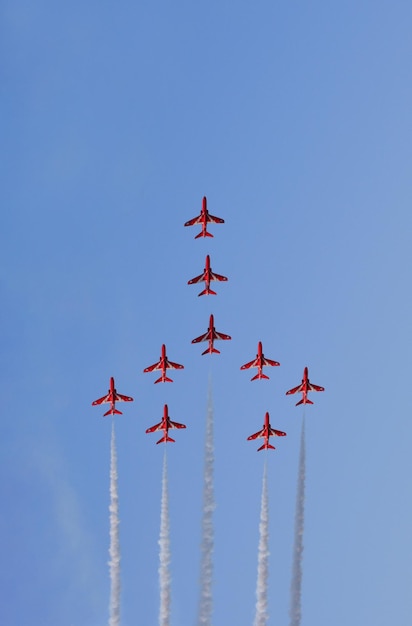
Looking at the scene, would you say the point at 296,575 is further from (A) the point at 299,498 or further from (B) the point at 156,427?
(B) the point at 156,427

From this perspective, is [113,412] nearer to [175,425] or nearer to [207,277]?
[175,425]

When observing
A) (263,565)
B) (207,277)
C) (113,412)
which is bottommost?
(263,565)

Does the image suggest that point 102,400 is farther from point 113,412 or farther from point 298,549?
point 298,549

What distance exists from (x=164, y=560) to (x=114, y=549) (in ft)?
17.2

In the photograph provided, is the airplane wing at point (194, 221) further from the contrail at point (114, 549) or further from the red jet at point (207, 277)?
the contrail at point (114, 549)

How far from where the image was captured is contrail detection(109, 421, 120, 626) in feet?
415

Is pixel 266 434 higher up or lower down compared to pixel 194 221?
lower down

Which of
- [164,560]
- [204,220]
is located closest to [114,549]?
[164,560]

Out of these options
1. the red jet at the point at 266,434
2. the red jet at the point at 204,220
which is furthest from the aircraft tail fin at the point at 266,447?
the red jet at the point at 204,220

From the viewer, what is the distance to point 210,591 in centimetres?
12731

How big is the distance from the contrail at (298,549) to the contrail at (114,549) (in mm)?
17327

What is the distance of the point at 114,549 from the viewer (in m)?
130

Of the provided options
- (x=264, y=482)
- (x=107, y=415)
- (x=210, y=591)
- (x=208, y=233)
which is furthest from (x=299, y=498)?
(x=208, y=233)

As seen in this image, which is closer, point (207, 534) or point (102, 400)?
point (207, 534)
